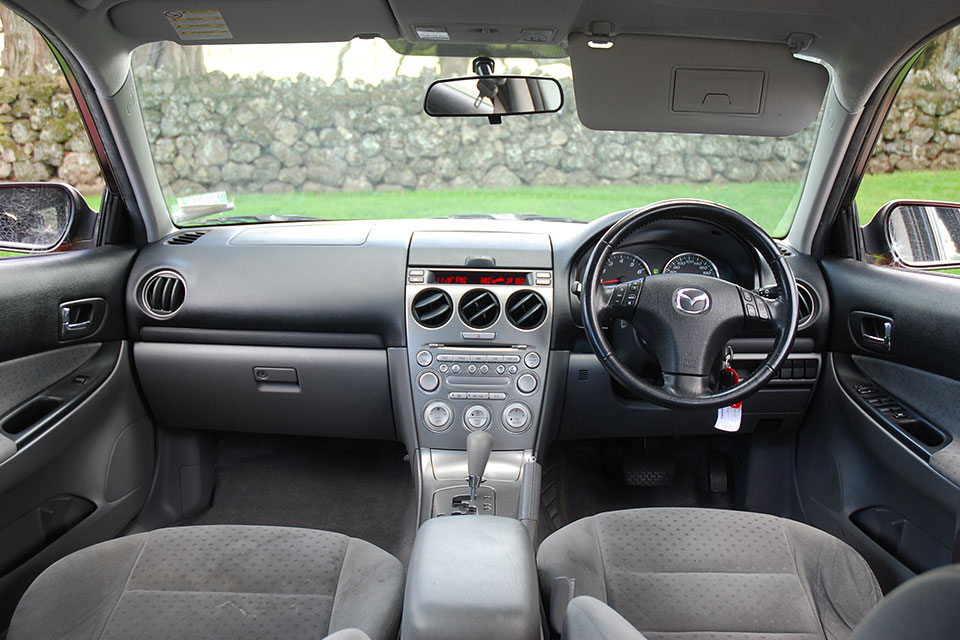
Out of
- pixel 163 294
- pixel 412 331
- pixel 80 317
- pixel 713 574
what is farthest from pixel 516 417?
pixel 80 317

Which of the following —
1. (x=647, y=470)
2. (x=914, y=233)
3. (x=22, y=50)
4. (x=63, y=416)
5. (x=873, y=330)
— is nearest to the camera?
(x=63, y=416)

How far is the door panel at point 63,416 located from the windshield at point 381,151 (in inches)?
23.7

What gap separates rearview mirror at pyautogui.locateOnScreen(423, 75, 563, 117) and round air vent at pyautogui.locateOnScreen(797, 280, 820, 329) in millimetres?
1194

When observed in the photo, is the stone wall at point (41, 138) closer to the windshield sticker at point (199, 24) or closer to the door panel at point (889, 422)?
the windshield sticker at point (199, 24)

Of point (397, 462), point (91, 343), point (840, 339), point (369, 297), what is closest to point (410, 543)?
point (397, 462)

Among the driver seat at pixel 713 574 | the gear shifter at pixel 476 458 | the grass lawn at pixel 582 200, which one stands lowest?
the driver seat at pixel 713 574

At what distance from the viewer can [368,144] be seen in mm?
4641

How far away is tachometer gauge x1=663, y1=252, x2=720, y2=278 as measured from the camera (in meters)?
2.39

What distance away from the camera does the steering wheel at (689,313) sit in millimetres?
2010

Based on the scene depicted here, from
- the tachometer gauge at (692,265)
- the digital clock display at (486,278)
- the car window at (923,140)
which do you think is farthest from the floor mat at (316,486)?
the car window at (923,140)

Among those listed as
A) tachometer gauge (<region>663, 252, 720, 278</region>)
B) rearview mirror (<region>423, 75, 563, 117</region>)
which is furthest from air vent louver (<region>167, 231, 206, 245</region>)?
tachometer gauge (<region>663, 252, 720, 278</region>)

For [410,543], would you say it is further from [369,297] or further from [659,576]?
[659,576]

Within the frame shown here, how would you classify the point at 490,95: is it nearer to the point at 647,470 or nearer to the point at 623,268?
the point at 623,268

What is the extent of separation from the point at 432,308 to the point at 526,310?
0.35 m
